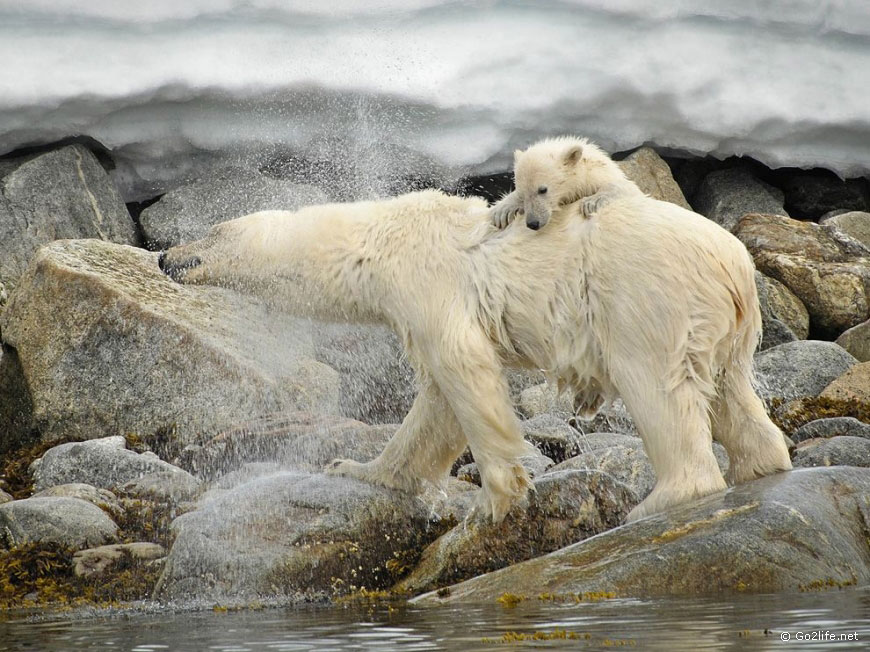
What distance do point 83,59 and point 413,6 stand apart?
3.43m

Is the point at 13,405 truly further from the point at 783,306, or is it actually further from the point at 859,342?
the point at 859,342

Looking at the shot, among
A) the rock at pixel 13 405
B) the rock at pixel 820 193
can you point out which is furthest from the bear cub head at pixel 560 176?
the rock at pixel 820 193

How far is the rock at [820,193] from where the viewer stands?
13930 mm

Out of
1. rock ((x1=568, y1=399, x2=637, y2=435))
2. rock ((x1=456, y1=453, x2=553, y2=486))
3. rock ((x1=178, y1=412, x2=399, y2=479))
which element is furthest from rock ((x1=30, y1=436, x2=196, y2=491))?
rock ((x1=568, y1=399, x2=637, y2=435))

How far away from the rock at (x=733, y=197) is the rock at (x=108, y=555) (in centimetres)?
854

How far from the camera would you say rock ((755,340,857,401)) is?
995 centimetres

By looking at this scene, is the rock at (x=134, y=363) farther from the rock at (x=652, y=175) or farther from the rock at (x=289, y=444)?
the rock at (x=652, y=175)

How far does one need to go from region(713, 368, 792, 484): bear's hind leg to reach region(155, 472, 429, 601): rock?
1.68 metres

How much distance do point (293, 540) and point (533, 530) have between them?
121 cm

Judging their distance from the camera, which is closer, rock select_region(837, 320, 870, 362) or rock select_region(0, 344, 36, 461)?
rock select_region(0, 344, 36, 461)

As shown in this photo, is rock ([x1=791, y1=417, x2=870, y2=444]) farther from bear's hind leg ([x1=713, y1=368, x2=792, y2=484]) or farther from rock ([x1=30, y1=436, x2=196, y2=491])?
rock ([x1=30, y1=436, x2=196, y2=491])

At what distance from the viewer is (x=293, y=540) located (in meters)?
6.09

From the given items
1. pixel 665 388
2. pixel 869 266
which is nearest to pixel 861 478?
pixel 665 388

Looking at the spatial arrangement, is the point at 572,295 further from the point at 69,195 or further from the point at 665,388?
the point at 69,195
